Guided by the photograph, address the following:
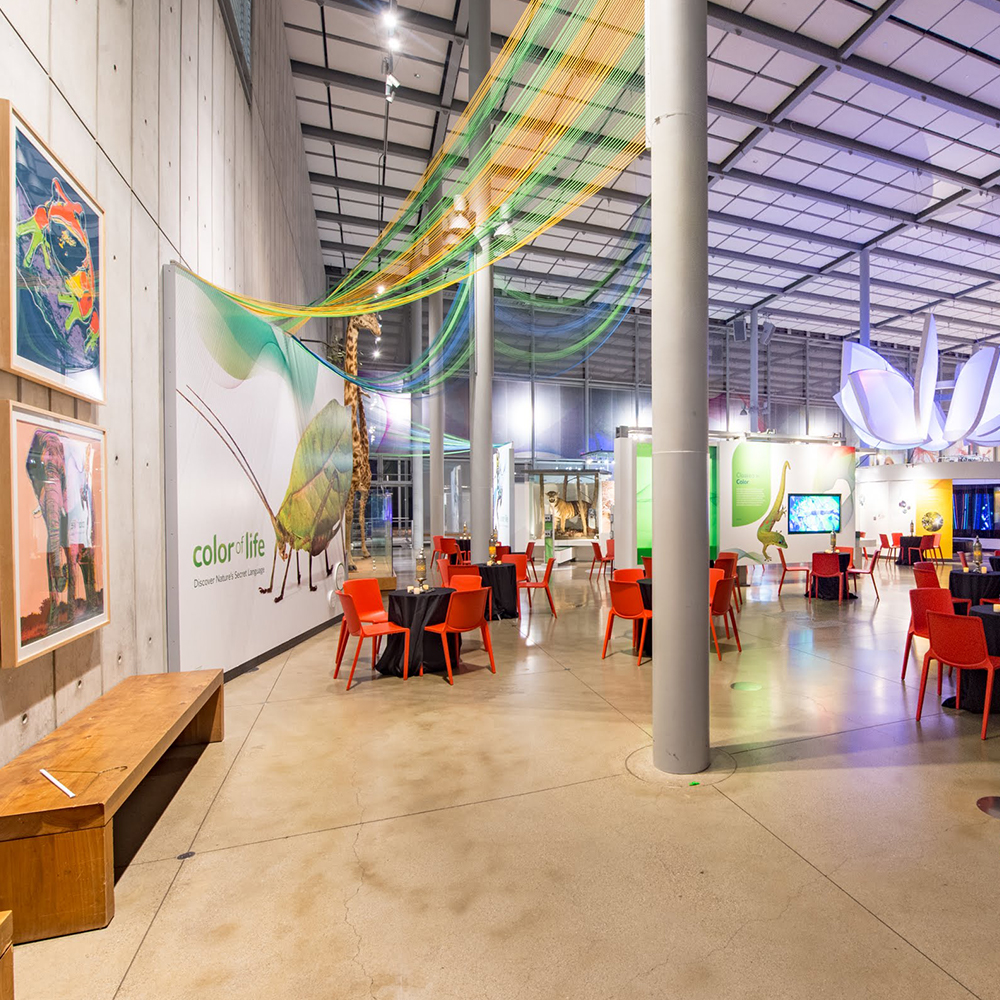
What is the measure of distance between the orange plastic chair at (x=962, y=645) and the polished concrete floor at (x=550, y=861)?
0.36m

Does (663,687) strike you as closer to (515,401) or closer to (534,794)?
(534,794)

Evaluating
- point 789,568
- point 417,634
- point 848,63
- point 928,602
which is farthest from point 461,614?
point 848,63

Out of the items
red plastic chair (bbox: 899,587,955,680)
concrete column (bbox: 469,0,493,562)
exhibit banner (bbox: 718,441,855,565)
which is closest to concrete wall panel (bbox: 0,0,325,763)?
concrete column (bbox: 469,0,493,562)

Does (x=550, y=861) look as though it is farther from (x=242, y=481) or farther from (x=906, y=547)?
(x=906, y=547)

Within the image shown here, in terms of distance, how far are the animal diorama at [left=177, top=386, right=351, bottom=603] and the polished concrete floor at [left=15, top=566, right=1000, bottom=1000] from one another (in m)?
2.04

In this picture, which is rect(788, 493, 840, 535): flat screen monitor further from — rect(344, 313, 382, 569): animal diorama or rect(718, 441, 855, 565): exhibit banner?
rect(344, 313, 382, 569): animal diorama

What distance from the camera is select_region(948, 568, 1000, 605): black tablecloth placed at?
638 centimetres

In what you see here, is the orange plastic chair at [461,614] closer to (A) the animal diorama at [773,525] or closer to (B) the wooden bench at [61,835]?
(B) the wooden bench at [61,835]

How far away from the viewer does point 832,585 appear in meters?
9.43

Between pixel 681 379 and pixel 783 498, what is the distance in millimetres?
8941

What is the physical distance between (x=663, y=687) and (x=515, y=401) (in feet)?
51.7

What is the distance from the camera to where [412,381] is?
1538 cm

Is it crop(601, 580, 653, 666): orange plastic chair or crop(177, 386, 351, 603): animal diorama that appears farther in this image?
crop(177, 386, 351, 603): animal diorama

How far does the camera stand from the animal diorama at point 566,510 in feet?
46.2
